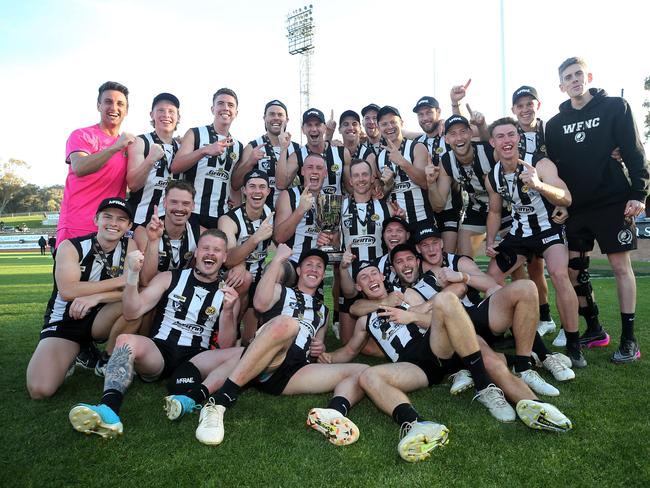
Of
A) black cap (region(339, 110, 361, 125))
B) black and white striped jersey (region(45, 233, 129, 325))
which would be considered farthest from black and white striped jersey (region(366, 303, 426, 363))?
black cap (region(339, 110, 361, 125))

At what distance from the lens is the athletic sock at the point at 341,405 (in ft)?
9.40

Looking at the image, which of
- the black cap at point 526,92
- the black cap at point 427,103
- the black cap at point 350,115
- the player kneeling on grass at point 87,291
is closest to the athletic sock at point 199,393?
the player kneeling on grass at point 87,291

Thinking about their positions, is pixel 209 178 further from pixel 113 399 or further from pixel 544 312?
pixel 544 312

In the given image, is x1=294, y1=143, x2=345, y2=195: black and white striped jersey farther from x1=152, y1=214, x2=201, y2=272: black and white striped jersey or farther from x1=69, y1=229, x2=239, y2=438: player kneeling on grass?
x1=69, y1=229, x2=239, y2=438: player kneeling on grass

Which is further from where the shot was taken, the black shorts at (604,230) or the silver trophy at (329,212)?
the silver trophy at (329,212)

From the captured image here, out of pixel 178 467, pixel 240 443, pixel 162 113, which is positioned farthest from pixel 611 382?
pixel 162 113

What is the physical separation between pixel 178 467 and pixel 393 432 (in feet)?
3.97

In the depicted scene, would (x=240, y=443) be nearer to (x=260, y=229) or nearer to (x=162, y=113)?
(x=260, y=229)

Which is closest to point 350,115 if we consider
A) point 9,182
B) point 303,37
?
point 303,37

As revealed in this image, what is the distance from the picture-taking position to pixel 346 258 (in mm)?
4336

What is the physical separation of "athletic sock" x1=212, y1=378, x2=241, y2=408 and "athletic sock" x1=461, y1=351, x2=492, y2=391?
153 cm

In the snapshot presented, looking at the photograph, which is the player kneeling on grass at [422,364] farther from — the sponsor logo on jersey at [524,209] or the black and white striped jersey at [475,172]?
the black and white striped jersey at [475,172]

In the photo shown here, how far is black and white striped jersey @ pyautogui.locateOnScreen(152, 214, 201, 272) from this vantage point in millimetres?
4043

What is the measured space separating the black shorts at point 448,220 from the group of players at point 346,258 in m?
0.03
